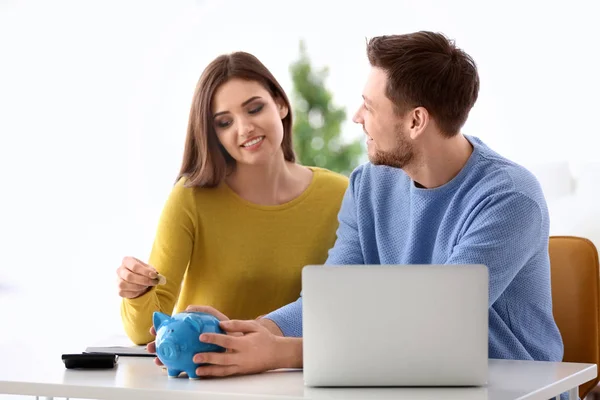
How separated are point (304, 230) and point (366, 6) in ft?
9.82

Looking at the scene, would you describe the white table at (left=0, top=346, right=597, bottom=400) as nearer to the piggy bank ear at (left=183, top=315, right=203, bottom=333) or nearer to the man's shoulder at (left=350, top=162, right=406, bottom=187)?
the piggy bank ear at (left=183, top=315, right=203, bottom=333)

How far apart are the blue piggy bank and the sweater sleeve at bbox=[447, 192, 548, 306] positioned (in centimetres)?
54

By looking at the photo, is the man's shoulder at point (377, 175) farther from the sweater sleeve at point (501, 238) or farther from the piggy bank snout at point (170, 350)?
the piggy bank snout at point (170, 350)

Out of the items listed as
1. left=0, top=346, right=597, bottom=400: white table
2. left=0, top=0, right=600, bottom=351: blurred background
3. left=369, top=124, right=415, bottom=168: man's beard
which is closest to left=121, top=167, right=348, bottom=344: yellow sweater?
left=369, top=124, right=415, bottom=168: man's beard

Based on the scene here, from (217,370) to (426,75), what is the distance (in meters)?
0.87

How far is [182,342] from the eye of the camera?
1341mm

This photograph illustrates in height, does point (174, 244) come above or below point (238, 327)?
above

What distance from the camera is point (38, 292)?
173 inches

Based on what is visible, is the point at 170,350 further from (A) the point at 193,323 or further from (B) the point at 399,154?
(B) the point at 399,154

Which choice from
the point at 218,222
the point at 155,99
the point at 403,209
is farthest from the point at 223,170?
the point at 155,99

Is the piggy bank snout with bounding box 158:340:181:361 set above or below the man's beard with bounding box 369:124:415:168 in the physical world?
below

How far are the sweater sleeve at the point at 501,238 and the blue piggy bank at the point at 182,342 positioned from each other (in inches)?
21.1

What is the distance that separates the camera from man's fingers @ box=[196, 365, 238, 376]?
4.42ft

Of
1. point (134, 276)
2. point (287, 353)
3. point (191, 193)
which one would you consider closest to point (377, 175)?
point (191, 193)
